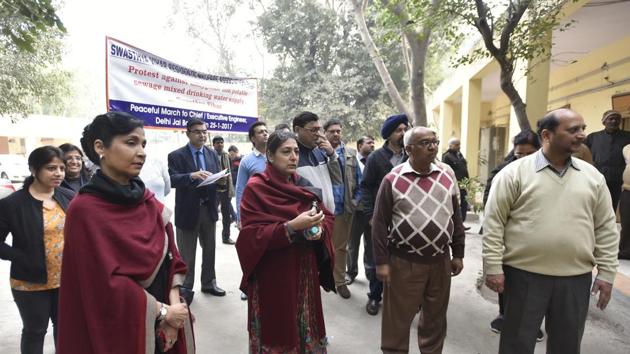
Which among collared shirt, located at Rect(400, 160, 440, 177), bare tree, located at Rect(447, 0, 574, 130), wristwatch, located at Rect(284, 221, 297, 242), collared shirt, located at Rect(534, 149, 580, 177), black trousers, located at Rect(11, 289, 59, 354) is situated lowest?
black trousers, located at Rect(11, 289, 59, 354)

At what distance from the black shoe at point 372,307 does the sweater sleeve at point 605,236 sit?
2006 mm

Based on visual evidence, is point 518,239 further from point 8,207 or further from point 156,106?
point 156,106

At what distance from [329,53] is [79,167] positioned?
578 inches

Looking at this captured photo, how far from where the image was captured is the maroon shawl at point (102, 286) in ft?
4.83

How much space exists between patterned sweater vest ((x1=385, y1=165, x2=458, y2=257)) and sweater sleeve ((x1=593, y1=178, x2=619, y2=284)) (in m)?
0.84

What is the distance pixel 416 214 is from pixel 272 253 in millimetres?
1011

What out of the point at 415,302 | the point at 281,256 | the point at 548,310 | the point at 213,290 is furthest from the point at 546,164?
the point at 213,290

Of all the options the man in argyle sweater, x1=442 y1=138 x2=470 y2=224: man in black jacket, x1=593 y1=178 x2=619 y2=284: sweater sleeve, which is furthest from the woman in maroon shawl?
x1=442 y1=138 x2=470 y2=224: man in black jacket

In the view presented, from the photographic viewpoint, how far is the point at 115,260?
1.50m

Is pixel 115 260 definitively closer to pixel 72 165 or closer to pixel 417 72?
pixel 72 165

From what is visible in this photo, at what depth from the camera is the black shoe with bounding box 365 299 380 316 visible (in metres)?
3.77

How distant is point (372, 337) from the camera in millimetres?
3342

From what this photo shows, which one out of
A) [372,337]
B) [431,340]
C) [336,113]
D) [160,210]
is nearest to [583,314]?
[431,340]

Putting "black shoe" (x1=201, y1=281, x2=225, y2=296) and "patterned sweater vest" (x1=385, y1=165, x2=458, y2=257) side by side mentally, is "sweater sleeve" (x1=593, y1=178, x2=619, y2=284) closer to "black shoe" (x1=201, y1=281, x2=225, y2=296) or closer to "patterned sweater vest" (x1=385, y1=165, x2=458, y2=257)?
"patterned sweater vest" (x1=385, y1=165, x2=458, y2=257)
